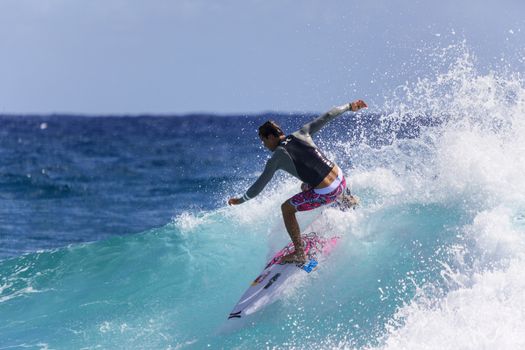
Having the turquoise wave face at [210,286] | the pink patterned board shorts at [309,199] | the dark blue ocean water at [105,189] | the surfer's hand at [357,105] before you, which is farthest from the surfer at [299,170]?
the dark blue ocean water at [105,189]

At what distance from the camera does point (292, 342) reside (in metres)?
7.96

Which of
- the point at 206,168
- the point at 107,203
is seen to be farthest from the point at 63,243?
the point at 206,168

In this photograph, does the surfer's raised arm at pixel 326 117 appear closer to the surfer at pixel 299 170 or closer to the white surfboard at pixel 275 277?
the surfer at pixel 299 170

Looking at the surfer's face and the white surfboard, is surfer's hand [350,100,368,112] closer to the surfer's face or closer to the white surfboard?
the surfer's face

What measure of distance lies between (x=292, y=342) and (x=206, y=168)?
2065 cm

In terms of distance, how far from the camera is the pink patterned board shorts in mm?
8320

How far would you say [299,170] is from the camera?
818 centimetres

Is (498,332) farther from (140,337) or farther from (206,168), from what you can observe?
(206,168)

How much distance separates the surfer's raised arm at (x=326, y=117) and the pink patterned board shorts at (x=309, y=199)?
769 mm

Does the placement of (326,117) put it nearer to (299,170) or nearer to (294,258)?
(299,170)

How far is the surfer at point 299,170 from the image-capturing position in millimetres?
8023

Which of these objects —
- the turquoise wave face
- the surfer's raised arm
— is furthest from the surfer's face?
the turquoise wave face

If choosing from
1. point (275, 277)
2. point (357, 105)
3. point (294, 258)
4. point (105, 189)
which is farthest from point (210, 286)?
point (105, 189)

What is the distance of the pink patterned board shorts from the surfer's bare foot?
0.64 metres
